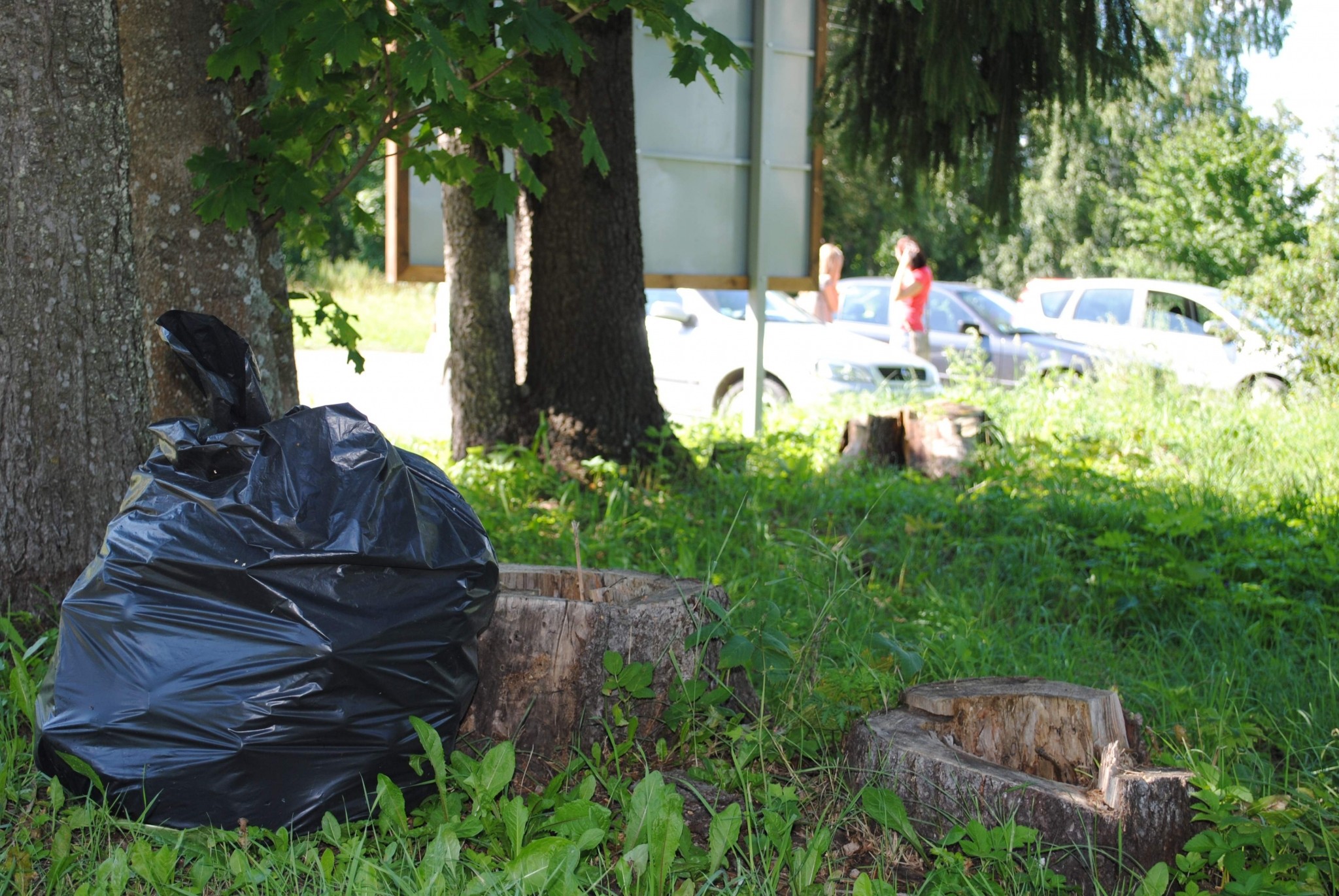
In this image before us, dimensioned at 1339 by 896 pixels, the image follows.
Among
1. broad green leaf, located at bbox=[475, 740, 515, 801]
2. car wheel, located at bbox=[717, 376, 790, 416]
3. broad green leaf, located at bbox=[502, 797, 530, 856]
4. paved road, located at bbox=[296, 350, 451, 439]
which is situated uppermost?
broad green leaf, located at bbox=[475, 740, 515, 801]

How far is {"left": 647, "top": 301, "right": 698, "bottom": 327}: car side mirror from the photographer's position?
982cm

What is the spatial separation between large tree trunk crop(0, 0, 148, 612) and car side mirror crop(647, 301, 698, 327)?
7087mm

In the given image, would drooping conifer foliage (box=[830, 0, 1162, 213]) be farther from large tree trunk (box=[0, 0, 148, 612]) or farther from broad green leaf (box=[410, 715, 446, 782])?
broad green leaf (box=[410, 715, 446, 782])

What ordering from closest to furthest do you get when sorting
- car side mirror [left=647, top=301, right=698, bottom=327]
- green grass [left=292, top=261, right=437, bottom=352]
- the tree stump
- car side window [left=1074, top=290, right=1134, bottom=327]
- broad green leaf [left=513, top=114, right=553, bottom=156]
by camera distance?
the tree stump → broad green leaf [left=513, top=114, right=553, bottom=156] → car side mirror [left=647, top=301, right=698, bottom=327] → car side window [left=1074, top=290, right=1134, bottom=327] → green grass [left=292, top=261, right=437, bottom=352]

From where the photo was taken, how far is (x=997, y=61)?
228 inches

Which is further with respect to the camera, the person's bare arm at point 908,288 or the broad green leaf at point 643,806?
the person's bare arm at point 908,288

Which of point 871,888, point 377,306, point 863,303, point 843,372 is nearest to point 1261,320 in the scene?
point 843,372

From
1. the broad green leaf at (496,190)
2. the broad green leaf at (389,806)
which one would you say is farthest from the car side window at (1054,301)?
the broad green leaf at (389,806)

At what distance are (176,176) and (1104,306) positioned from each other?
12122mm

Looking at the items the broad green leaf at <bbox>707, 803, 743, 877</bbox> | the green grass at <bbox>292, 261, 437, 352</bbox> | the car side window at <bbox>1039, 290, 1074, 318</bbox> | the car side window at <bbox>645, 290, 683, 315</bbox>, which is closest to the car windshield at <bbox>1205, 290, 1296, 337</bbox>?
the car side window at <bbox>1039, 290, 1074, 318</bbox>

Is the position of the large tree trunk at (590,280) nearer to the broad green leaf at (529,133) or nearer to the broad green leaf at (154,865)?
the broad green leaf at (529,133)

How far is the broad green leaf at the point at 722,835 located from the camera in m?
2.06

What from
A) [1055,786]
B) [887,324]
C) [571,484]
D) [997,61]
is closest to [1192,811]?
[1055,786]

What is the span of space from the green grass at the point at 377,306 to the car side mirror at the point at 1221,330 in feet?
33.4
